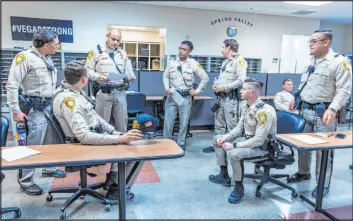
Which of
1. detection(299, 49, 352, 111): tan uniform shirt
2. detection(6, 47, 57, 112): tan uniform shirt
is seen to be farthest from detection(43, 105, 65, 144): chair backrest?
detection(299, 49, 352, 111): tan uniform shirt

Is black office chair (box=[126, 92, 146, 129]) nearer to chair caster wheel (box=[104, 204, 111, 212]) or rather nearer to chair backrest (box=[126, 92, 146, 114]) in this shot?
chair backrest (box=[126, 92, 146, 114])

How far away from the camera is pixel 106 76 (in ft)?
9.09

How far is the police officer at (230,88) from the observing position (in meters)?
3.01

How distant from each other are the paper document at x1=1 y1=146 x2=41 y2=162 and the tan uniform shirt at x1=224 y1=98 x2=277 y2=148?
1503mm

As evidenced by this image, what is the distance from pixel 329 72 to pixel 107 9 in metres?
5.68

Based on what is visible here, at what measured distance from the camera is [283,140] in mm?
1996

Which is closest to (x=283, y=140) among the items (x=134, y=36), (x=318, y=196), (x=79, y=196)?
(x=318, y=196)

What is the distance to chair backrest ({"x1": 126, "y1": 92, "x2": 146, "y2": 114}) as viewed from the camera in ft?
12.5

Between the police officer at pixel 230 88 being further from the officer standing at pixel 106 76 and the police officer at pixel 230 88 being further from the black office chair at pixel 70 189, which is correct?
the black office chair at pixel 70 189

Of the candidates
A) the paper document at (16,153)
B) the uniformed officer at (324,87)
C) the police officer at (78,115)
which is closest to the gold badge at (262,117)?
the uniformed officer at (324,87)

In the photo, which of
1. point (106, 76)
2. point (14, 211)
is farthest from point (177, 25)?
point (14, 211)

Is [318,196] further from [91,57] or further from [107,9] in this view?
[107,9]

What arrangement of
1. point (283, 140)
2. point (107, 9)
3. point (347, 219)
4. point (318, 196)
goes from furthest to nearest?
point (107, 9), point (318, 196), point (283, 140), point (347, 219)

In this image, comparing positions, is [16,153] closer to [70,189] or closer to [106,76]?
[70,189]
